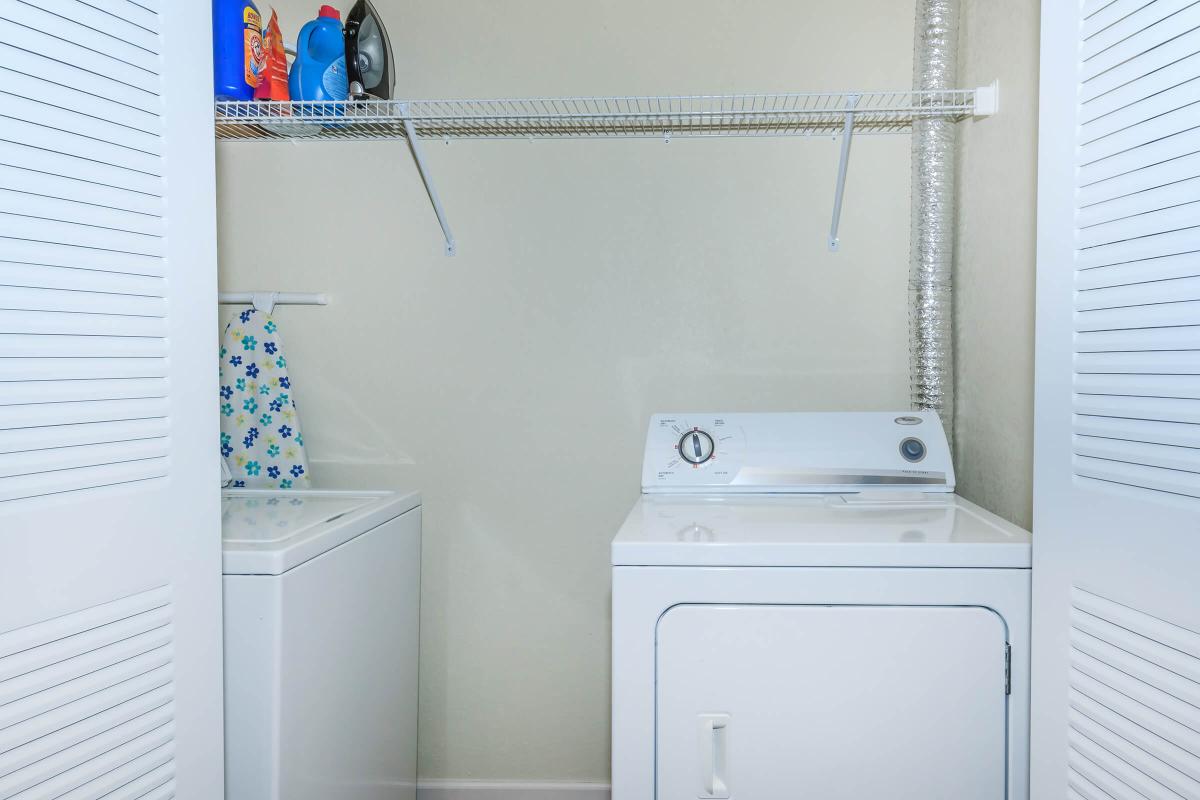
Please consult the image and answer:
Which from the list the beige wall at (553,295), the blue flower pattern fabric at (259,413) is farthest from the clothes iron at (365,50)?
the blue flower pattern fabric at (259,413)

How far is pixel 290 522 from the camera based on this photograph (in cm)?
163

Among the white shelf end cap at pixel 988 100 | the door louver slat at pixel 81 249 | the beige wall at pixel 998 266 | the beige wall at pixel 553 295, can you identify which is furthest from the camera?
the beige wall at pixel 553 295

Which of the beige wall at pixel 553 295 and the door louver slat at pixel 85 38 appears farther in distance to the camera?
the beige wall at pixel 553 295

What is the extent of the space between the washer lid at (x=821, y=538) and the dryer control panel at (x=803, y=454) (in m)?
0.20

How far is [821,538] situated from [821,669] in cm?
21

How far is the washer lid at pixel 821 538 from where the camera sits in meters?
1.32

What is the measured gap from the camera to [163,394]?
3.91 ft

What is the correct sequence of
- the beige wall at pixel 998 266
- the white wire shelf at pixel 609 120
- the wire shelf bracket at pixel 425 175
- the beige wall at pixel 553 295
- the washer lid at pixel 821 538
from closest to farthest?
1. the washer lid at pixel 821 538
2. the beige wall at pixel 998 266
3. the wire shelf bracket at pixel 425 175
4. the white wire shelf at pixel 609 120
5. the beige wall at pixel 553 295

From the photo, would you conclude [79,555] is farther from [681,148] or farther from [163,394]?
[681,148]

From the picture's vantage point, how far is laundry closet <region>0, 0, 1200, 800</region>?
1.04 metres

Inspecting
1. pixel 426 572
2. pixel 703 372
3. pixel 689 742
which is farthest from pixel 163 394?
pixel 703 372

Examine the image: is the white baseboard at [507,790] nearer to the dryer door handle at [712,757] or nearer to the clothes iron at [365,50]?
the dryer door handle at [712,757]

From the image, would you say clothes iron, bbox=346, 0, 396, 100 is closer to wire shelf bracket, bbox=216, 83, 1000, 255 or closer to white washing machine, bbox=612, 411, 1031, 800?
wire shelf bracket, bbox=216, 83, 1000, 255

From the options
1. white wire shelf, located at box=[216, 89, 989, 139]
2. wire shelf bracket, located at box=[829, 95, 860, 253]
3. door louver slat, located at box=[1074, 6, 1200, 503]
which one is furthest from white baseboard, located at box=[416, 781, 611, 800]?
white wire shelf, located at box=[216, 89, 989, 139]
